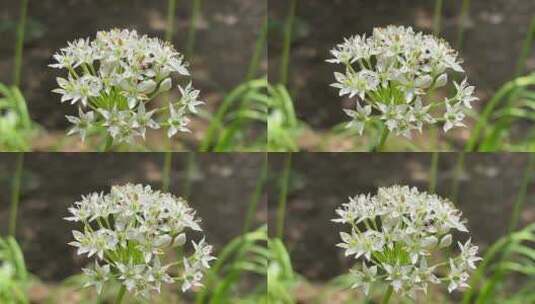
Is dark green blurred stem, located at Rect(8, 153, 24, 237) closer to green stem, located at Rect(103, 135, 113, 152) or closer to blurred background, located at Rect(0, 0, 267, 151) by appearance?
blurred background, located at Rect(0, 0, 267, 151)

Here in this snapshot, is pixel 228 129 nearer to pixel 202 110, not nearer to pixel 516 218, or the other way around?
pixel 202 110

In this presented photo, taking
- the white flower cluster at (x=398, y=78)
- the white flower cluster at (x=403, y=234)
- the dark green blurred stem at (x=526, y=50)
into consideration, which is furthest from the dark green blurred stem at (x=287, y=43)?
the dark green blurred stem at (x=526, y=50)

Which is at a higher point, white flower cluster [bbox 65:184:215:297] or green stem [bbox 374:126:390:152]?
green stem [bbox 374:126:390:152]

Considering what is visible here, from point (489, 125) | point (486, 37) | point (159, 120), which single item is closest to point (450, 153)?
point (489, 125)

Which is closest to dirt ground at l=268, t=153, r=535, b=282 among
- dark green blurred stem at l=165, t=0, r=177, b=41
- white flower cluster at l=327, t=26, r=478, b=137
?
white flower cluster at l=327, t=26, r=478, b=137

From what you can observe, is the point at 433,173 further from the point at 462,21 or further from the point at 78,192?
the point at 78,192

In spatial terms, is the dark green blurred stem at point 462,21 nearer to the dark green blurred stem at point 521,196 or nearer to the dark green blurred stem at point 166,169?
the dark green blurred stem at point 521,196
